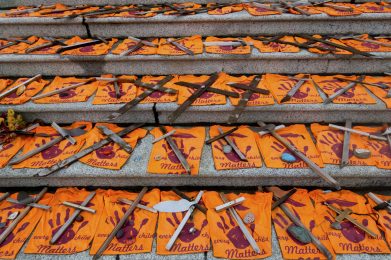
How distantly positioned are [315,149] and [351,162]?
410 millimetres

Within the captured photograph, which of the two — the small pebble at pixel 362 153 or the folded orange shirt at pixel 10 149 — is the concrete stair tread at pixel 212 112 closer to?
the folded orange shirt at pixel 10 149

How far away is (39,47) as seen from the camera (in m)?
4.22

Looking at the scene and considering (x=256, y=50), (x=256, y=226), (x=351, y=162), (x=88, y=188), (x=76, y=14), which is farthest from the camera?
(x=76, y=14)

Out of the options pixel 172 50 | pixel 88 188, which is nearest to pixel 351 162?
pixel 172 50

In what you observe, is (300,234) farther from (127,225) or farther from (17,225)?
(17,225)

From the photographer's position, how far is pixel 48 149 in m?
3.38

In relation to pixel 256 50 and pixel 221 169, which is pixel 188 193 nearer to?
pixel 221 169

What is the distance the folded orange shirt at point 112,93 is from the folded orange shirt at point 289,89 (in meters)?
1.98

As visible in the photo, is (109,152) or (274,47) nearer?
(109,152)

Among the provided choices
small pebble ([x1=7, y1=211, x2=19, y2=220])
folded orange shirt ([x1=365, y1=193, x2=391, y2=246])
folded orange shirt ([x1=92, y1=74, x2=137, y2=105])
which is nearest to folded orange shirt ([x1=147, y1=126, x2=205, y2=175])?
folded orange shirt ([x1=92, y1=74, x2=137, y2=105])

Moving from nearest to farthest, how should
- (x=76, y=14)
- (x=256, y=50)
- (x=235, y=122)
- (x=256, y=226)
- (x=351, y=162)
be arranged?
(x=256, y=226) < (x=351, y=162) < (x=235, y=122) < (x=256, y=50) < (x=76, y=14)

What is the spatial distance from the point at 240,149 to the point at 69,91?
107 inches

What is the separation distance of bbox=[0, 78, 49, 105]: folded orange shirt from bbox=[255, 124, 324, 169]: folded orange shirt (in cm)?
335

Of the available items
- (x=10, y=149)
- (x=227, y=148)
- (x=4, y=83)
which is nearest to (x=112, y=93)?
(x=10, y=149)
